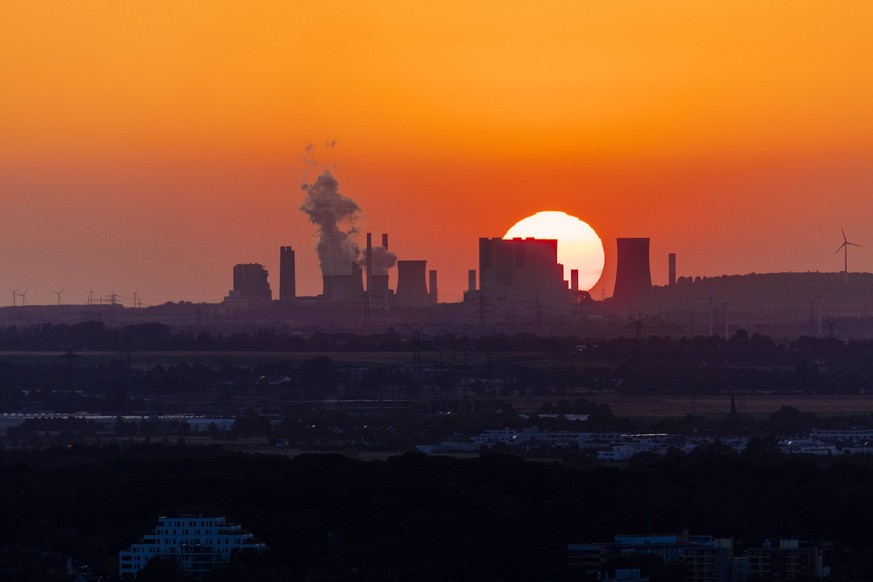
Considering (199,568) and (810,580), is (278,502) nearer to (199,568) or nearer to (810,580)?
(199,568)

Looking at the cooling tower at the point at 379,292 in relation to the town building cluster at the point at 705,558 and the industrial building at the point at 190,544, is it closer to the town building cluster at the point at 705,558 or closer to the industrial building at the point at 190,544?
the industrial building at the point at 190,544

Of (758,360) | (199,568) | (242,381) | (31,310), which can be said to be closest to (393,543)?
(199,568)

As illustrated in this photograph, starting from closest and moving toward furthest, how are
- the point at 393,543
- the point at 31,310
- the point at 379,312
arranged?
the point at 393,543 < the point at 379,312 < the point at 31,310

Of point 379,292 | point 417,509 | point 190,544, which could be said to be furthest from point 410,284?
point 190,544

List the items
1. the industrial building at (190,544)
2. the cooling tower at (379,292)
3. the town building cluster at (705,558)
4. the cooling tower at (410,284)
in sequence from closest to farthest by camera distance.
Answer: the town building cluster at (705,558)
the industrial building at (190,544)
the cooling tower at (379,292)
the cooling tower at (410,284)

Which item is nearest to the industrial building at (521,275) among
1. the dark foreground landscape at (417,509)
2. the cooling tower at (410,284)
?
the cooling tower at (410,284)

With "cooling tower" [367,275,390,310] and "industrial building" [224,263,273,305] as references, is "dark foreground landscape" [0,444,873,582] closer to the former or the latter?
"cooling tower" [367,275,390,310]
